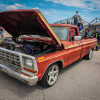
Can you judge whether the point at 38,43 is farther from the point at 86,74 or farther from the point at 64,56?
the point at 86,74

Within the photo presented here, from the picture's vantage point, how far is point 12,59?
108 inches

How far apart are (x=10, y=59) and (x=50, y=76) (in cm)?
132

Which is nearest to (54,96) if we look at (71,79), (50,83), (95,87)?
(50,83)

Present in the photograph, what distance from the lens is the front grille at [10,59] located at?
2653 millimetres

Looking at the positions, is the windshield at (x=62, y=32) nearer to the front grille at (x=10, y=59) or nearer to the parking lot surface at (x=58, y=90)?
the parking lot surface at (x=58, y=90)

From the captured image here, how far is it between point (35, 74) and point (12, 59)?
83cm

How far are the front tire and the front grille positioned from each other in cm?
78

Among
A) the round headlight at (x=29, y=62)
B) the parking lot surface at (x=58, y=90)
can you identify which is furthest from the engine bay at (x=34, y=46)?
the parking lot surface at (x=58, y=90)

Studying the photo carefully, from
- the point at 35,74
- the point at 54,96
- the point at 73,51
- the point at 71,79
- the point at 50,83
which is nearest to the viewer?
the point at 35,74

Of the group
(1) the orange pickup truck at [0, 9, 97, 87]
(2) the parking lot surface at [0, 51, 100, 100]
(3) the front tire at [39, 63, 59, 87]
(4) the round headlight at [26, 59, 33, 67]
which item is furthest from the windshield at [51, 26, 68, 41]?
(4) the round headlight at [26, 59, 33, 67]

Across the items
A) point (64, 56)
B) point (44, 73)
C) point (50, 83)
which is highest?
point (64, 56)

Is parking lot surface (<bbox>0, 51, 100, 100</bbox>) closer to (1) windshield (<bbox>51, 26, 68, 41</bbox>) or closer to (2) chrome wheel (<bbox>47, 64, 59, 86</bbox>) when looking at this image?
(2) chrome wheel (<bbox>47, 64, 59, 86</bbox>)

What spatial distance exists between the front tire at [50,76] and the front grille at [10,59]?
78cm

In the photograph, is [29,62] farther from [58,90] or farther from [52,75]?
[58,90]
